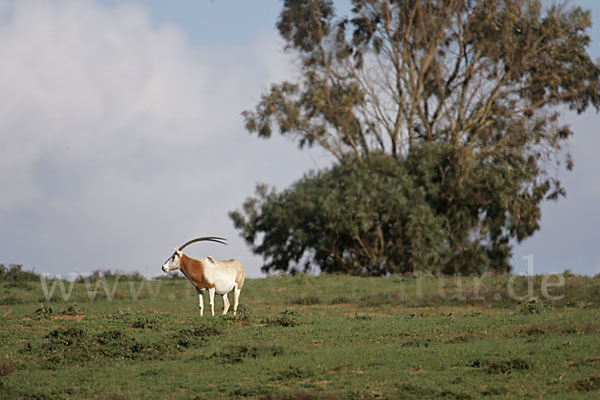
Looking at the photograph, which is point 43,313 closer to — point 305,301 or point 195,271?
point 195,271

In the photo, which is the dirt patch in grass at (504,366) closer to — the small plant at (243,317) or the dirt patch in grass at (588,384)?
the dirt patch in grass at (588,384)

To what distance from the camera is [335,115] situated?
135 ft

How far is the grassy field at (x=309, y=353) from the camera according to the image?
12.3 m

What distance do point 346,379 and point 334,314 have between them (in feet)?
31.3

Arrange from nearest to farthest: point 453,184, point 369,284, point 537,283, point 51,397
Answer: point 51,397
point 537,283
point 369,284
point 453,184

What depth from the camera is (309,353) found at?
49.1ft

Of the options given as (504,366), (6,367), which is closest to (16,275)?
(6,367)

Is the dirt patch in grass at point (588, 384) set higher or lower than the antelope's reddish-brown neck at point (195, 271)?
lower

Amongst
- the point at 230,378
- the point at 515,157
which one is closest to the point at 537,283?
the point at 515,157

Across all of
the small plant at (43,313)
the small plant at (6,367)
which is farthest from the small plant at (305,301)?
the small plant at (6,367)

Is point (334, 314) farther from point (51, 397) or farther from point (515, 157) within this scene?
point (515, 157)

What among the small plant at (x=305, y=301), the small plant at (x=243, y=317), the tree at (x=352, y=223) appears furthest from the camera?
the tree at (x=352, y=223)

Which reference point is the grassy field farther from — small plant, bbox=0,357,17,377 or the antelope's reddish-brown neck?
the antelope's reddish-brown neck

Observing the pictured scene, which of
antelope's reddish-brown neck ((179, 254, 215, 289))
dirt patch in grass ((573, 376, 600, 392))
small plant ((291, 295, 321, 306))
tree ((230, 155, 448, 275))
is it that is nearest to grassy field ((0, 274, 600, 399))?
dirt patch in grass ((573, 376, 600, 392))
